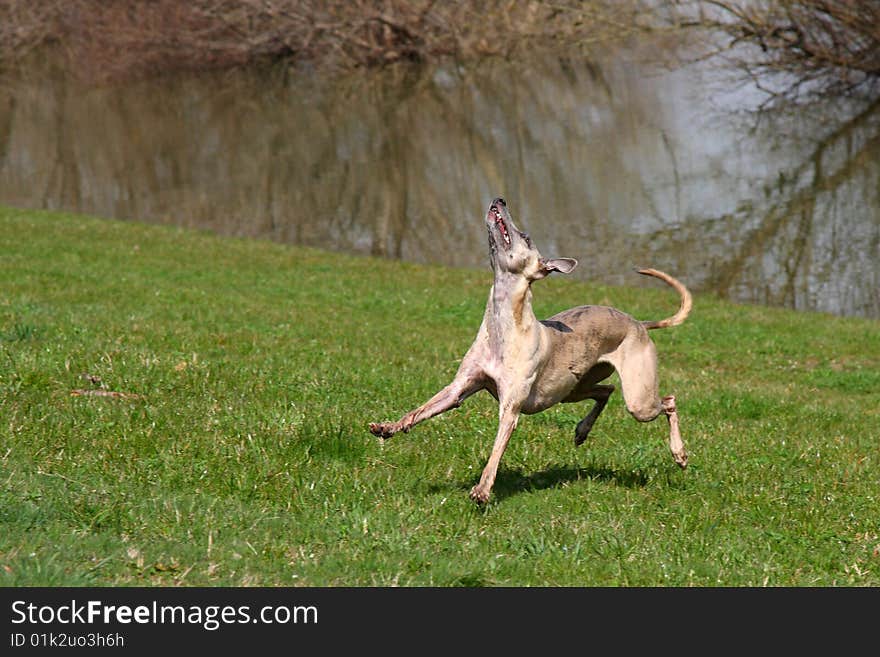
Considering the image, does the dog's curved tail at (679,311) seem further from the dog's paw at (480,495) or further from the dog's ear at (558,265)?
the dog's paw at (480,495)

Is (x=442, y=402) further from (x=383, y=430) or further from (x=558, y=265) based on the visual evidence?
(x=558, y=265)

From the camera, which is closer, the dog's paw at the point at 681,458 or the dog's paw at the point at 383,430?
the dog's paw at the point at 383,430

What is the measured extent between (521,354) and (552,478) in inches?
58.4

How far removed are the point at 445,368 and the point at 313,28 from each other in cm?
4580

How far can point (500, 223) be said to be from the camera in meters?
6.36

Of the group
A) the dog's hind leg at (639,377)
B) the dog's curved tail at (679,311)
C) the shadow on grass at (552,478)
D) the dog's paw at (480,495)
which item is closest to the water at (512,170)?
the dog's curved tail at (679,311)

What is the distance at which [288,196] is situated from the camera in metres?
32.2

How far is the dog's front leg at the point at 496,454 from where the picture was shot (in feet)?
21.0

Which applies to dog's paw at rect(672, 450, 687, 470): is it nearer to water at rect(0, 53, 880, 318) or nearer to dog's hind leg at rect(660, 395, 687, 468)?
dog's hind leg at rect(660, 395, 687, 468)

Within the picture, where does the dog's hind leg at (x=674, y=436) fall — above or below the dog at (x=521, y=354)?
below

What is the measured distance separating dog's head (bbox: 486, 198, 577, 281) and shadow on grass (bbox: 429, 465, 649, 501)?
1554mm

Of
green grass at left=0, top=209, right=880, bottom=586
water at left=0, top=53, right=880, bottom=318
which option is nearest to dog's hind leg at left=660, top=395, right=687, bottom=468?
green grass at left=0, top=209, right=880, bottom=586

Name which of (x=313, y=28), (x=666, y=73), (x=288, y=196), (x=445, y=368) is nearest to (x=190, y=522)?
(x=445, y=368)

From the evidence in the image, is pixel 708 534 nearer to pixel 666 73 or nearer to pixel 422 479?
pixel 422 479
